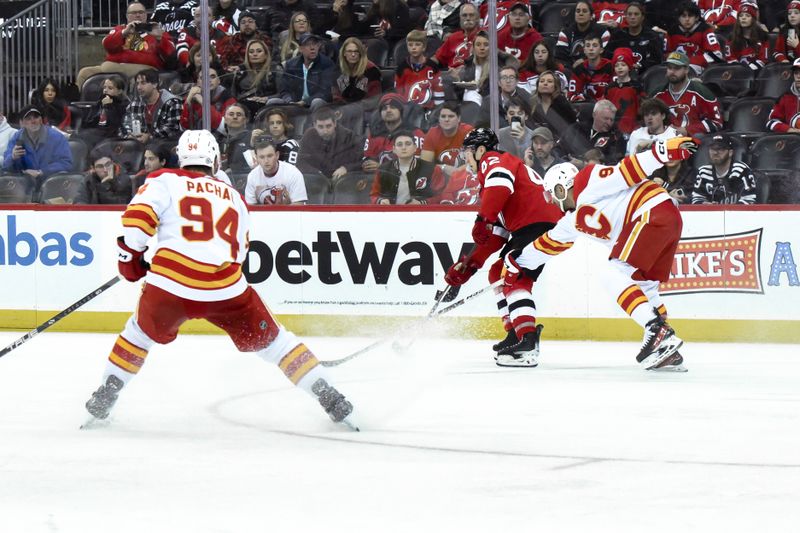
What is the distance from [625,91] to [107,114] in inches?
141

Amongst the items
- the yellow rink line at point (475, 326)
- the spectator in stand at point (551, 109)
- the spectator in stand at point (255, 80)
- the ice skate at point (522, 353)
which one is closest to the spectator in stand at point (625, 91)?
the spectator in stand at point (551, 109)

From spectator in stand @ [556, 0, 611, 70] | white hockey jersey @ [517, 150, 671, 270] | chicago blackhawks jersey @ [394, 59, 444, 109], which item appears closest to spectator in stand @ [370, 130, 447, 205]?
chicago blackhawks jersey @ [394, 59, 444, 109]

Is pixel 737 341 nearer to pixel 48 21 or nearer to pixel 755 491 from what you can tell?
pixel 755 491

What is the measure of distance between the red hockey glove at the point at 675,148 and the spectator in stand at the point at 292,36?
11.1 feet

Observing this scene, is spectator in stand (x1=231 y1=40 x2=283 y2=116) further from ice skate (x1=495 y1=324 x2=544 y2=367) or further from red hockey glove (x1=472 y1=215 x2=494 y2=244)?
ice skate (x1=495 y1=324 x2=544 y2=367)

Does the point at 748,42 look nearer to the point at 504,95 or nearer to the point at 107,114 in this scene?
the point at 504,95

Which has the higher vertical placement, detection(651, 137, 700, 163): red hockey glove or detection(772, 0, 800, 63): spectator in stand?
detection(772, 0, 800, 63): spectator in stand

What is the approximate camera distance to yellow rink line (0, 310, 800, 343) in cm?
790

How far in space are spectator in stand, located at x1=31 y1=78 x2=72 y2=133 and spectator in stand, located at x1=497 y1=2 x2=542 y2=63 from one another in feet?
10.3

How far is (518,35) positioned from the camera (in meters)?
8.51

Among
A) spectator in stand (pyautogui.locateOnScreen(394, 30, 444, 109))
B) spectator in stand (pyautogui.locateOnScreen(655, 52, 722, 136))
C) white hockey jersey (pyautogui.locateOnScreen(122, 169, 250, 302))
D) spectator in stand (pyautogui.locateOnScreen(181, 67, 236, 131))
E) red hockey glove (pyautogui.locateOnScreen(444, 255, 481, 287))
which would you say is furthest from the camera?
spectator in stand (pyautogui.locateOnScreen(181, 67, 236, 131))

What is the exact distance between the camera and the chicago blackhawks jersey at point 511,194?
6.70 meters

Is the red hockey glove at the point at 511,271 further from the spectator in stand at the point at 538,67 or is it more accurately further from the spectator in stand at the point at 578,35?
the spectator in stand at the point at 578,35

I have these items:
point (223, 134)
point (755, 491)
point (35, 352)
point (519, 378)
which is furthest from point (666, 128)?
point (755, 491)
